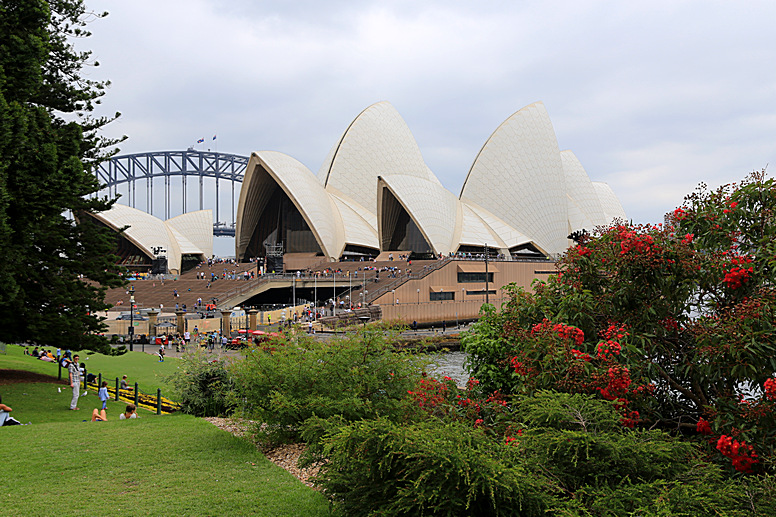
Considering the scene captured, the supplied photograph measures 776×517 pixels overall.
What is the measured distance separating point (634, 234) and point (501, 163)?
51576 millimetres

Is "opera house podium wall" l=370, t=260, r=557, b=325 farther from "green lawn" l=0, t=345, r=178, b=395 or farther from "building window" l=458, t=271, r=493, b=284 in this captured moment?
"green lawn" l=0, t=345, r=178, b=395

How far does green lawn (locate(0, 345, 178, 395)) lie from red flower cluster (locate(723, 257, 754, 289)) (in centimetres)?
1261

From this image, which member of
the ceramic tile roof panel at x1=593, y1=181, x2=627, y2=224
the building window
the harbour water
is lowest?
the harbour water

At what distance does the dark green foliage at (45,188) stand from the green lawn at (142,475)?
12.9 ft

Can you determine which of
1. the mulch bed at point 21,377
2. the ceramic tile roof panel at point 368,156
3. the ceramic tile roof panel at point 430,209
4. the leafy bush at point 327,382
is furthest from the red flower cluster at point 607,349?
the ceramic tile roof panel at point 368,156

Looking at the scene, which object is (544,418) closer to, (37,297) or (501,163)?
(37,297)

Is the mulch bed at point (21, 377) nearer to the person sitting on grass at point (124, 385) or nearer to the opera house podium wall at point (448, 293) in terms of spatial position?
the person sitting on grass at point (124, 385)

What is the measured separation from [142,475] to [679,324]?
621 centimetres

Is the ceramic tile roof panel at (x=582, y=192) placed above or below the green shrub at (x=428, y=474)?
above

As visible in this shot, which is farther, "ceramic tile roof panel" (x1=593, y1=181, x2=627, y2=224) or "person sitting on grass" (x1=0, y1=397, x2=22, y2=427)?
"ceramic tile roof panel" (x1=593, y1=181, x2=627, y2=224)

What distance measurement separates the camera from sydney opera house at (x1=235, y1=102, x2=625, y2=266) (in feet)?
166

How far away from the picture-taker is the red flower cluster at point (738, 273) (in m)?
4.96

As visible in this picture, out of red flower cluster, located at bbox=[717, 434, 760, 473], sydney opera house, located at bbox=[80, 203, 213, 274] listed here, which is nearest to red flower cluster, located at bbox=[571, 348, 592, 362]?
red flower cluster, located at bbox=[717, 434, 760, 473]

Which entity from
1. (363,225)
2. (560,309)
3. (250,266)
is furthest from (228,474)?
(363,225)
